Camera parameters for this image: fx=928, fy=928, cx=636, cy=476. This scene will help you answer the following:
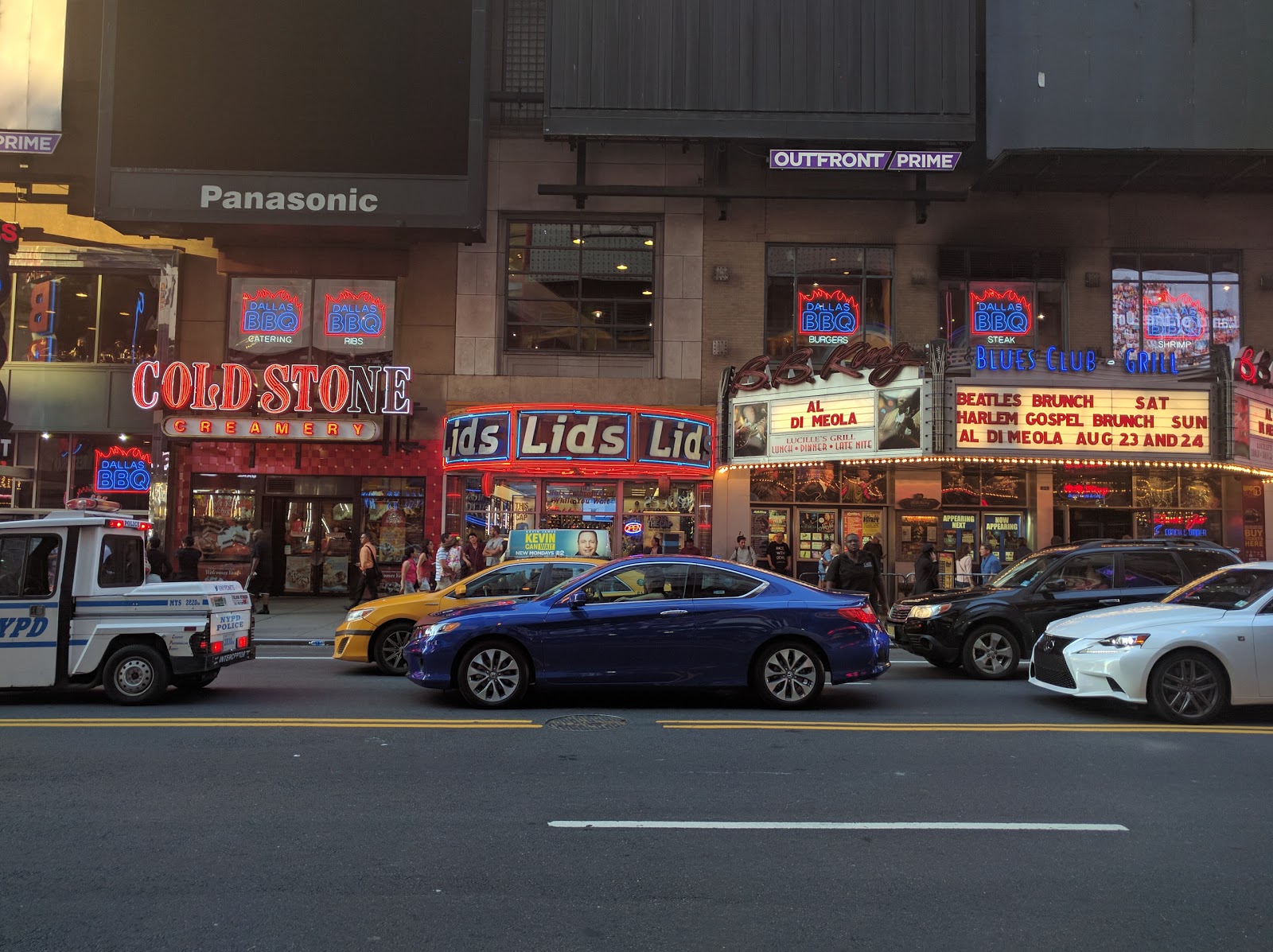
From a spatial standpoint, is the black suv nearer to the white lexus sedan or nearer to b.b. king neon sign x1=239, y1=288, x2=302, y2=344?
the white lexus sedan

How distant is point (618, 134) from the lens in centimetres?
2005

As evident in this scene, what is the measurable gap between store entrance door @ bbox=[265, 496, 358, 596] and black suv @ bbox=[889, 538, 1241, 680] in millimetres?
14016

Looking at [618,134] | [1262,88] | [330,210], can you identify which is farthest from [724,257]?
[1262,88]

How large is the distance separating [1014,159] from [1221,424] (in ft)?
23.1

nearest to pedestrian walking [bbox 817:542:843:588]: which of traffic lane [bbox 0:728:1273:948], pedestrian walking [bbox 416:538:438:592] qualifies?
pedestrian walking [bbox 416:538:438:592]

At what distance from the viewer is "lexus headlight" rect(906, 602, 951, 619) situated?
11.5 meters

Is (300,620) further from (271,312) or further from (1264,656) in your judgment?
(1264,656)

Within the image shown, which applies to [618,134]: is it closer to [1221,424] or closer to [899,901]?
[1221,424]

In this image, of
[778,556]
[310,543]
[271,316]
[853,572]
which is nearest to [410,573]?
[310,543]

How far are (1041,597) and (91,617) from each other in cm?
1058

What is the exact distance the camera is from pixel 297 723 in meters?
8.35

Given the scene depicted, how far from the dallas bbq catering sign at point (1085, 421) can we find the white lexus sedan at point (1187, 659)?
8569 millimetres

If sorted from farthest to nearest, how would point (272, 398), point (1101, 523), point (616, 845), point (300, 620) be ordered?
point (1101, 523) → point (272, 398) → point (300, 620) → point (616, 845)

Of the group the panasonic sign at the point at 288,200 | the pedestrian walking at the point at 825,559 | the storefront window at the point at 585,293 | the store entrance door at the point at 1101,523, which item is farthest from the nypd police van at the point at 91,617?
the store entrance door at the point at 1101,523
